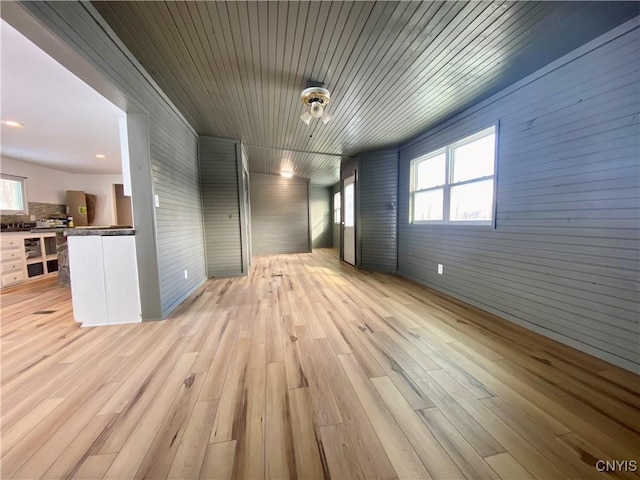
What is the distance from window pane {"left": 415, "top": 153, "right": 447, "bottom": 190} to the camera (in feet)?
11.3

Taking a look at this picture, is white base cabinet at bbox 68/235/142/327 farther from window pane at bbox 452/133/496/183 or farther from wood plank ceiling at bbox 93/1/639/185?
window pane at bbox 452/133/496/183

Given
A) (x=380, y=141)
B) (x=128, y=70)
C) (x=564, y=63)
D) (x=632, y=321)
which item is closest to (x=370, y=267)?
(x=380, y=141)

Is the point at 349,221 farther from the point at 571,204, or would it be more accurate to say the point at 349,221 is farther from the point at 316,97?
the point at 571,204

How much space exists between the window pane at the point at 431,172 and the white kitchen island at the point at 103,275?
13.5 feet

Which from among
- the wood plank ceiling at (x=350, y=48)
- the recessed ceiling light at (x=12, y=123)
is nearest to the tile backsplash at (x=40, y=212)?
the recessed ceiling light at (x=12, y=123)

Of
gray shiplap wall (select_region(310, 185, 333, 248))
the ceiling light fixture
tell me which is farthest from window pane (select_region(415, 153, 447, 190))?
gray shiplap wall (select_region(310, 185, 333, 248))

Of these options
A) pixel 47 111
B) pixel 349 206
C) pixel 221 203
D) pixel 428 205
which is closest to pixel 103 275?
pixel 221 203

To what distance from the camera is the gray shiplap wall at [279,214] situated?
24.3 ft

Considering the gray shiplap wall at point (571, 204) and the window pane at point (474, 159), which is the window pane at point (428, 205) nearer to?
the window pane at point (474, 159)

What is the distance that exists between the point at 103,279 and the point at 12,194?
4724 mm

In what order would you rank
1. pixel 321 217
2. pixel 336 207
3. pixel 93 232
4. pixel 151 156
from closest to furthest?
1. pixel 93 232
2. pixel 151 156
3. pixel 336 207
4. pixel 321 217

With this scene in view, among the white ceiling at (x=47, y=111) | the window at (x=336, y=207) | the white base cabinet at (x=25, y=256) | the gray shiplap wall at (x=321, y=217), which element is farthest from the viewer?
the gray shiplap wall at (x=321, y=217)

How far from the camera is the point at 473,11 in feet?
5.04

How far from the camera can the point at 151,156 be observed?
2385 mm
